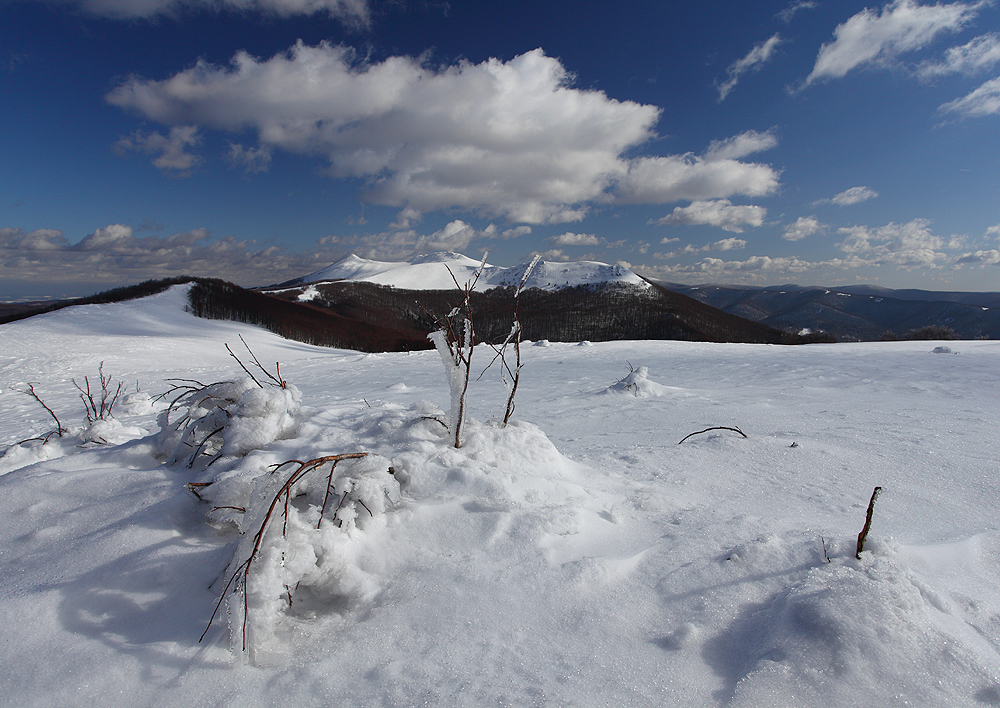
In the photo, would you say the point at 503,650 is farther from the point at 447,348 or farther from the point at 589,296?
the point at 589,296

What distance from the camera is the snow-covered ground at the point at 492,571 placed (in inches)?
56.6

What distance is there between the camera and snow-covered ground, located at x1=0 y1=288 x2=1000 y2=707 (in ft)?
4.72

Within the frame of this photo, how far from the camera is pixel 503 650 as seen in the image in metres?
1.59

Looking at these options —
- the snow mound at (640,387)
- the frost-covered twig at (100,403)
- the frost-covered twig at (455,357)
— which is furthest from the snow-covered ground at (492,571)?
the frost-covered twig at (100,403)

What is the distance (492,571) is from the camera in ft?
6.45

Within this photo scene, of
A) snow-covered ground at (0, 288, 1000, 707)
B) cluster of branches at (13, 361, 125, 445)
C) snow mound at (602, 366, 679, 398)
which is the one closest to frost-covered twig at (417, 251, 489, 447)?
snow-covered ground at (0, 288, 1000, 707)

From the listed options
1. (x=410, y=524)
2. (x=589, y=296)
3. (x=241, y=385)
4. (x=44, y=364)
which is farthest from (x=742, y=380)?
(x=589, y=296)

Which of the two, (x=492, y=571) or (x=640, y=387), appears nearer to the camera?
(x=492, y=571)

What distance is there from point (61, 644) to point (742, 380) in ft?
29.4

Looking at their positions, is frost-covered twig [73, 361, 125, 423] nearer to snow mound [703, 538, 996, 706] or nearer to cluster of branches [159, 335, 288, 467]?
cluster of branches [159, 335, 288, 467]

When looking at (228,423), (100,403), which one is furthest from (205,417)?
(100,403)

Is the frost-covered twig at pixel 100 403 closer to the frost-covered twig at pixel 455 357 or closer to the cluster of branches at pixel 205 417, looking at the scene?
the cluster of branches at pixel 205 417

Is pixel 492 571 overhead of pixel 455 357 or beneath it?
beneath

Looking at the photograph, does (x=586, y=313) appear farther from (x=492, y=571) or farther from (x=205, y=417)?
(x=492, y=571)
